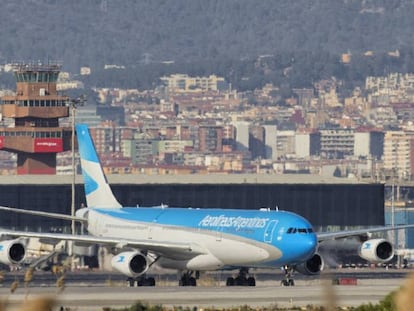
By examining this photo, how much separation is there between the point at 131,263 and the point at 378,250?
8939 millimetres

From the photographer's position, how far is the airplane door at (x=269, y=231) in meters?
61.8

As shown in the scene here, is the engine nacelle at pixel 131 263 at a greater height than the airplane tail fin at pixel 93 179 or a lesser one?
lesser

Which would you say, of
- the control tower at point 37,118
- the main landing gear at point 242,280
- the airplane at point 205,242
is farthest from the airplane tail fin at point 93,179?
the control tower at point 37,118

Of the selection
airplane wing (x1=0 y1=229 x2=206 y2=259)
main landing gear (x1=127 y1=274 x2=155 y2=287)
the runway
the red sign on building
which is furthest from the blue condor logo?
the red sign on building

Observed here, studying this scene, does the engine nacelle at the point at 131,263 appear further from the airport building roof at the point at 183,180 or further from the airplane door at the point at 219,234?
the airport building roof at the point at 183,180

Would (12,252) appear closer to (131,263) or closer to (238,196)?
(131,263)

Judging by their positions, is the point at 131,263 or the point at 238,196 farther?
the point at 238,196

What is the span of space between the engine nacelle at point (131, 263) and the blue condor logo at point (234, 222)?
2.43 metres

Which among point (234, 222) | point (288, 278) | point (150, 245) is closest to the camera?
point (288, 278)

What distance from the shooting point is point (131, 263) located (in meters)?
63.2

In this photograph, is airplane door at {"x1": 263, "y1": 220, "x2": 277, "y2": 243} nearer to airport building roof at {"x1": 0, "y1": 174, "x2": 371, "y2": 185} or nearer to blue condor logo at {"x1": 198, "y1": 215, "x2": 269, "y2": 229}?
blue condor logo at {"x1": 198, "y1": 215, "x2": 269, "y2": 229}

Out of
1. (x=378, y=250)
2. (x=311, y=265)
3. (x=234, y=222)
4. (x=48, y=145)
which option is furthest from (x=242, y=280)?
(x=48, y=145)

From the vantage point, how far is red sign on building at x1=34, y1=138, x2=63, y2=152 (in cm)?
15012

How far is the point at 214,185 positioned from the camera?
118312 mm
